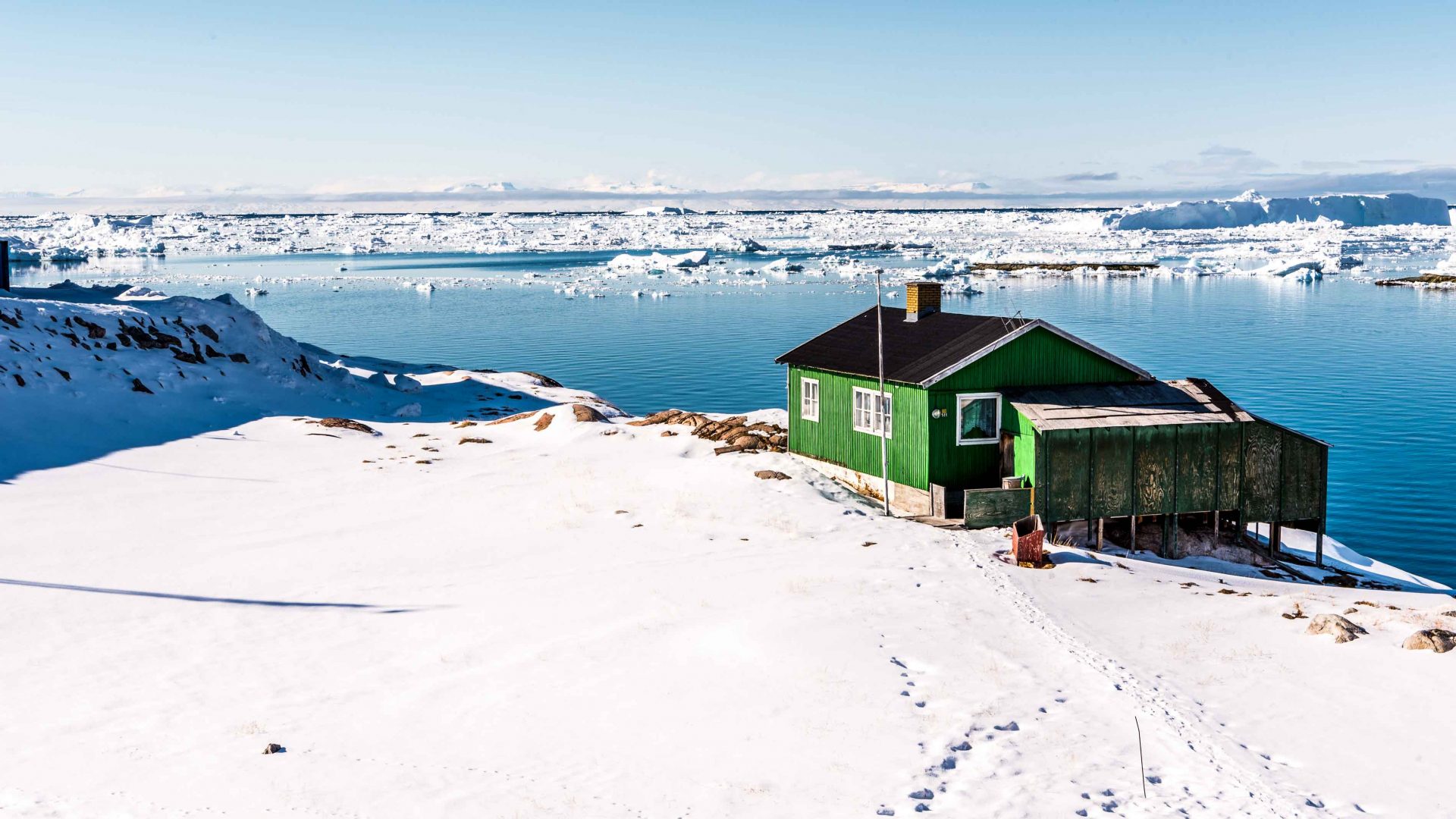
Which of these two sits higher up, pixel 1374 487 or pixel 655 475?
pixel 655 475

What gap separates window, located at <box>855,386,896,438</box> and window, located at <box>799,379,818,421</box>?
1918mm

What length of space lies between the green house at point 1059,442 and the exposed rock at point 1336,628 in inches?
268

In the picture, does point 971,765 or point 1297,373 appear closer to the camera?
point 971,765

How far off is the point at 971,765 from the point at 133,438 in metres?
30.7

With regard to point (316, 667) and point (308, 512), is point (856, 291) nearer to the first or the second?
point (308, 512)

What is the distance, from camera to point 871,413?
90.3 ft

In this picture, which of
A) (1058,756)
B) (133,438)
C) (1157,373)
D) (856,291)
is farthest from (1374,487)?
(856,291)

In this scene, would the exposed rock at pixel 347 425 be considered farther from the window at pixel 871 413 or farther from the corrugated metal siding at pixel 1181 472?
the corrugated metal siding at pixel 1181 472

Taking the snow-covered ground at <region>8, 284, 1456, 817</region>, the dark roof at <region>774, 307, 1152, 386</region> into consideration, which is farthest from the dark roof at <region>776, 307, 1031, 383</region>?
the snow-covered ground at <region>8, 284, 1456, 817</region>

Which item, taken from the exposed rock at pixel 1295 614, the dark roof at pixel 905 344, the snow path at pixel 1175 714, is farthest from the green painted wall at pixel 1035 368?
the exposed rock at pixel 1295 614

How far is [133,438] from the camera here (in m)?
34.8

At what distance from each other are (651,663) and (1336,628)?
34.4ft

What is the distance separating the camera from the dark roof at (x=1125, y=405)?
24.2 m

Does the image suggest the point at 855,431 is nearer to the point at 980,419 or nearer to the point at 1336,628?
the point at 980,419
